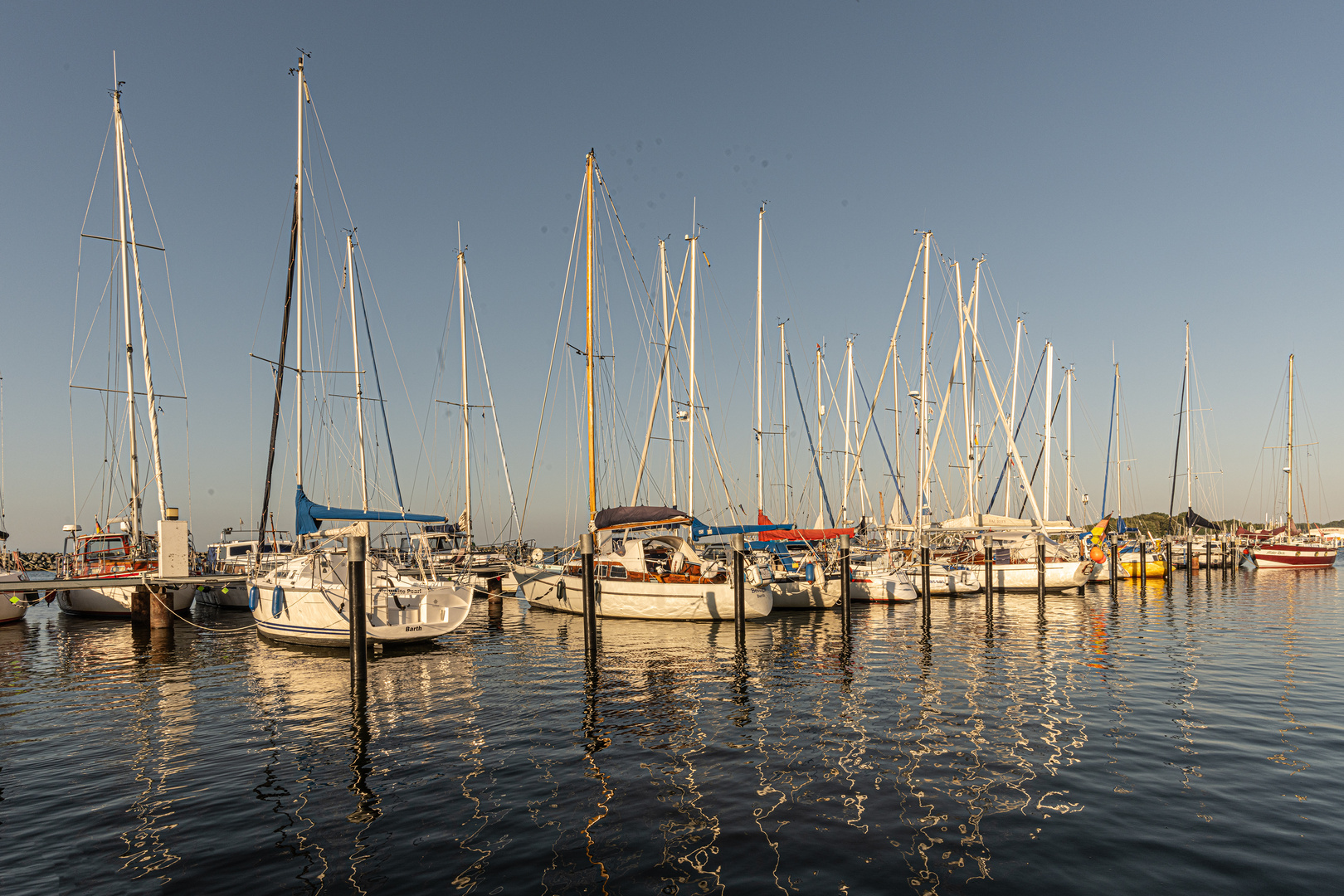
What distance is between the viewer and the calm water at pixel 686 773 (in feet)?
23.9

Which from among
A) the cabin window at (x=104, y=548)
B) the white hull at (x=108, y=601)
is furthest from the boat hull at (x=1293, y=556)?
the cabin window at (x=104, y=548)

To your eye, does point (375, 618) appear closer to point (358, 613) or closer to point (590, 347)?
point (358, 613)

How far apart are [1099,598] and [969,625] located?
48.9ft

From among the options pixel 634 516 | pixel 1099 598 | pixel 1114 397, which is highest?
pixel 1114 397

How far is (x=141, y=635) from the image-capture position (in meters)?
24.9

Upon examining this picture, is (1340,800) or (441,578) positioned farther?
(441,578)

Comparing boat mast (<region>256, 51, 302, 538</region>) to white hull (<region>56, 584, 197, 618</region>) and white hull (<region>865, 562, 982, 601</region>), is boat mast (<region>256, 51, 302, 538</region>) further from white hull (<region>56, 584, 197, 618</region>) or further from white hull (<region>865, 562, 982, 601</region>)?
white hull (<region>865, 562, 982, 601</region>)

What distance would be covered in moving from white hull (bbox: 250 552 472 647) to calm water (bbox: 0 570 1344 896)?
135 centimetres

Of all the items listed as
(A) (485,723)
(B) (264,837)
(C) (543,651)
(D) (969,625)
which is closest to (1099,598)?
(D) (969,625)

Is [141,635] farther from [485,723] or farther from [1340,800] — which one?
[1340,800]

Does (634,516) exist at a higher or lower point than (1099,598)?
higher

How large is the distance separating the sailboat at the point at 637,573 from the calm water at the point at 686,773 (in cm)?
679

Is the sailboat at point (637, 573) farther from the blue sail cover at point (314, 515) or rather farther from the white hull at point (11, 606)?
the white hull at point (11, 606)

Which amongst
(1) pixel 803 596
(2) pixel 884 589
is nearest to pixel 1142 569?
(2) pixel 884 589
